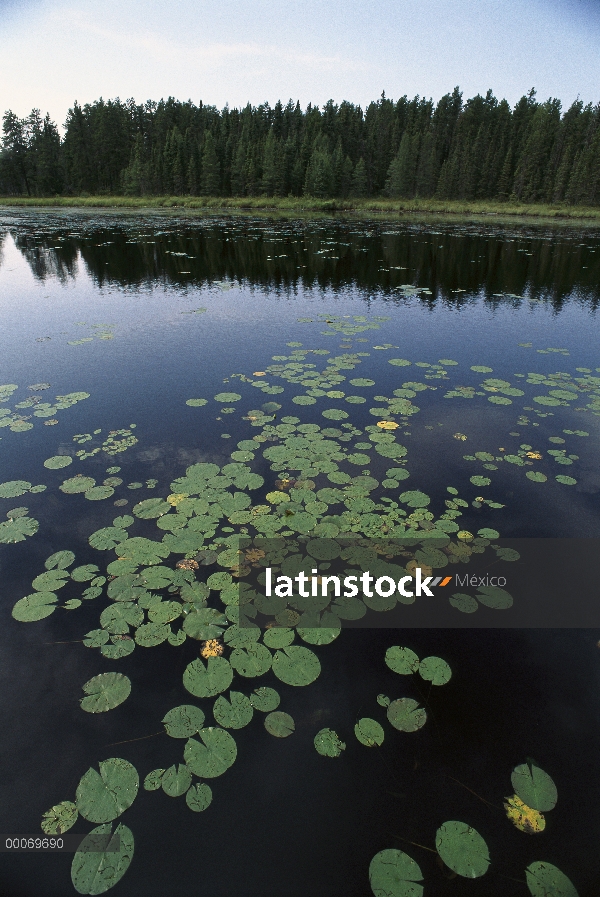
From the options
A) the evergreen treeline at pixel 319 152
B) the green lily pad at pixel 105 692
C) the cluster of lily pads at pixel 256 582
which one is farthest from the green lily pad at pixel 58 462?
the evergreen treeline at pixel 319 152

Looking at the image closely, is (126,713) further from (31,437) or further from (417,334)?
(417,334)

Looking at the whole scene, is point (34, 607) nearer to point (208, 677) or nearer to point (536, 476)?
point (208, 677)

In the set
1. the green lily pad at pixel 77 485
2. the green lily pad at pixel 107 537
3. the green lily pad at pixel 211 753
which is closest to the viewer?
the green lily pad at pixel 211 753

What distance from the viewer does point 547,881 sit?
241cm

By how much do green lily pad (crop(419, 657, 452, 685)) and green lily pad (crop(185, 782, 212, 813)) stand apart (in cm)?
171

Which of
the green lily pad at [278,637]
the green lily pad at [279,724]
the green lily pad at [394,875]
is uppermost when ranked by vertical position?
the green lily pad at [278,637]

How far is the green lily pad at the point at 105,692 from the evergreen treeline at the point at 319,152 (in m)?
76.2

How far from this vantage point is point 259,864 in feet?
8.05

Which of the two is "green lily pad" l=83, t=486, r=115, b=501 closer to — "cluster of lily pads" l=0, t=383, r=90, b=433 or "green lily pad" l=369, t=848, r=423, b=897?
"cluster of lily pads" l=0, t=383, r=90, b=433

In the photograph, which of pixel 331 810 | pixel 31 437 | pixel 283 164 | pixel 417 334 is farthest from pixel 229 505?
pixel 283 164

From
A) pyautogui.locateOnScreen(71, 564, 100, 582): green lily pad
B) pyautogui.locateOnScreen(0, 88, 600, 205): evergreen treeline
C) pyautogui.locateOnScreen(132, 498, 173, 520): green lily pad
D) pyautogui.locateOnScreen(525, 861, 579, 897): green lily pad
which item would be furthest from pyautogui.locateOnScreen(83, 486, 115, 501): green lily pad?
pyautogui.locateOnScreen(0, 88, 600, 205): evergreen treeline

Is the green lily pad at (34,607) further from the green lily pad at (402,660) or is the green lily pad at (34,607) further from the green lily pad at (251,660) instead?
the green lily pad at (402,660)

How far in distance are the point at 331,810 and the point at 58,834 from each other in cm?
156

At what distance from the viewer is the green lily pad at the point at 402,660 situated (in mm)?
3462
